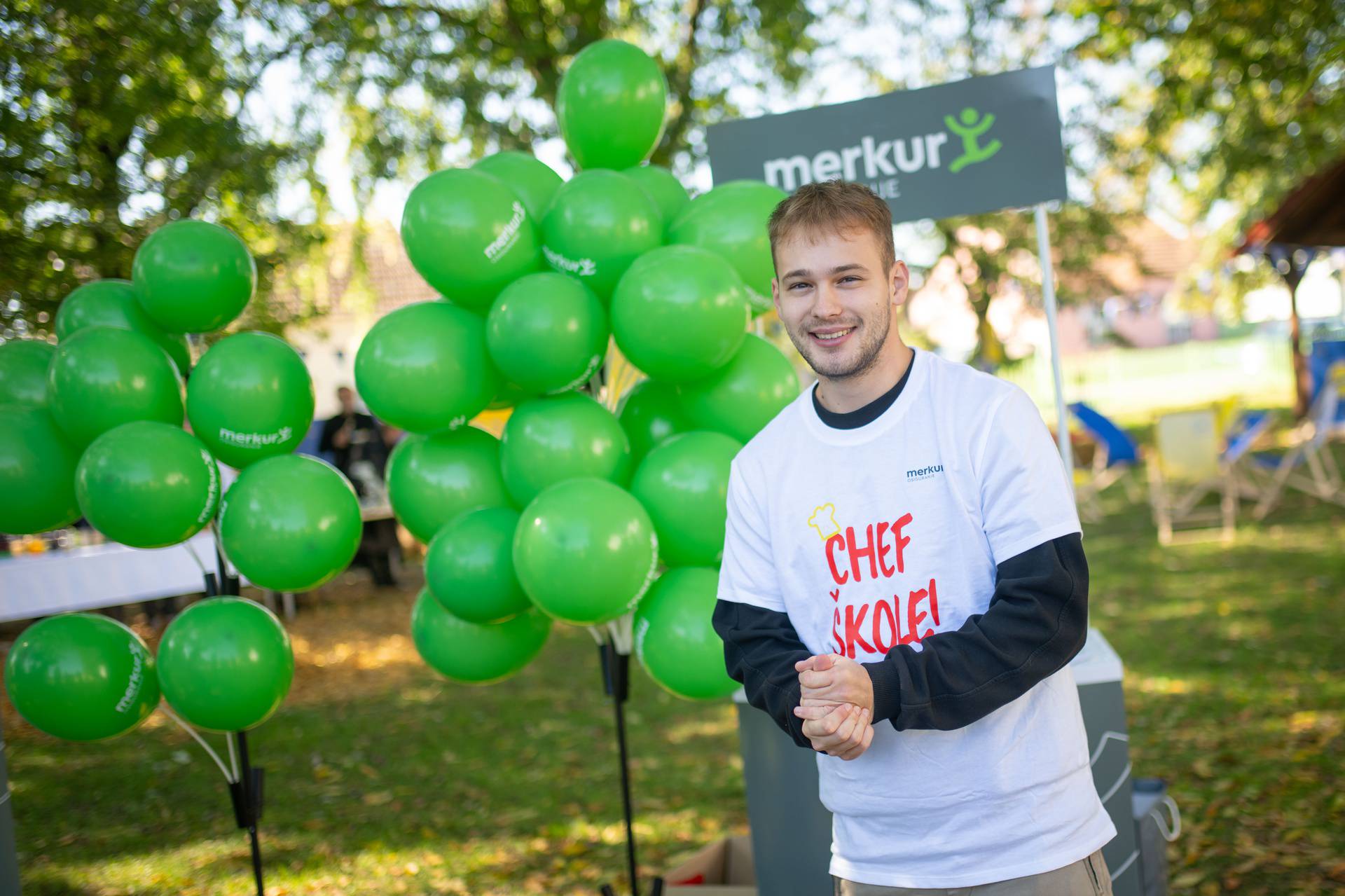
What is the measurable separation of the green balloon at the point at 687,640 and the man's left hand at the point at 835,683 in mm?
1130

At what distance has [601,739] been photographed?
5844 mm

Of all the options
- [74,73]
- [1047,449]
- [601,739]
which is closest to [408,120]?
[74,73]

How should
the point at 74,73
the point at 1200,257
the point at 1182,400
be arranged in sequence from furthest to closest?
the point at 1200,257 < the point at 1182,400 < the point at 74,73

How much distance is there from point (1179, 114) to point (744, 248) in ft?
20.1

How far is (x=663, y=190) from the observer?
10.9ft

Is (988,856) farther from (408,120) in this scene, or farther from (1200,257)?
(1200,257)

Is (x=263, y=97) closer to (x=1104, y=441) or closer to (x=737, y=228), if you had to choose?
(x=737, y=228)

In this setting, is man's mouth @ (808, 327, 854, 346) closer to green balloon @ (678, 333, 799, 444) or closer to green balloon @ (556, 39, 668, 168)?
green balloon @ (678, 333, 799, 444)

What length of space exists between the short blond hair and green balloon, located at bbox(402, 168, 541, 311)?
1282 millimetres

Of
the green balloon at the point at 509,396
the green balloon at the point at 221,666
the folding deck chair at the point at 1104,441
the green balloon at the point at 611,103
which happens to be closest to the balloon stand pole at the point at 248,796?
the green balloon at the point at 221,666

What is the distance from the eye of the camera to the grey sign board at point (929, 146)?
11.5ft

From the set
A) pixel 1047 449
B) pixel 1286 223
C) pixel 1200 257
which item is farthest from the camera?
pixel 1200 257

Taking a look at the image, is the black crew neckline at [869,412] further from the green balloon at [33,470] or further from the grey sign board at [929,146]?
the green balloon at [33,470]

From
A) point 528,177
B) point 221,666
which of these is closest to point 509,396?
point 528,177
